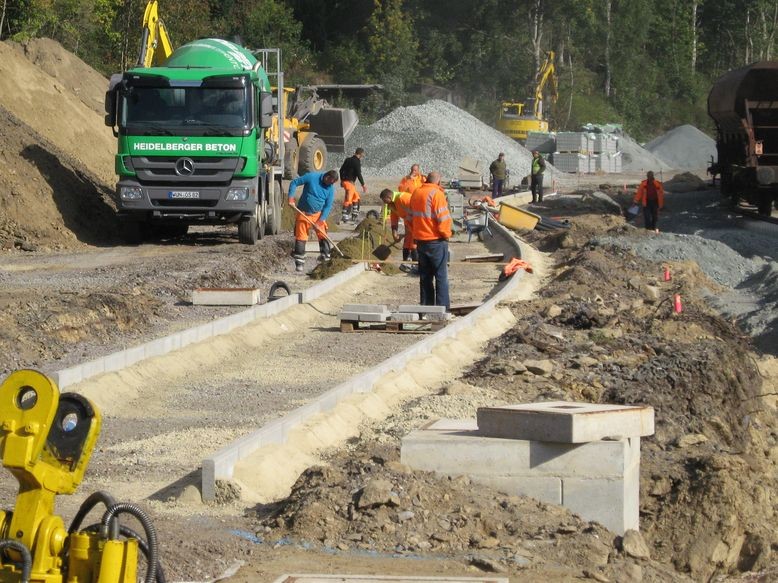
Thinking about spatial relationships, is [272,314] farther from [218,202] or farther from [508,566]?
[508,566]

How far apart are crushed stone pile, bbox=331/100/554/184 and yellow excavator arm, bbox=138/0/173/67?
23502 mm

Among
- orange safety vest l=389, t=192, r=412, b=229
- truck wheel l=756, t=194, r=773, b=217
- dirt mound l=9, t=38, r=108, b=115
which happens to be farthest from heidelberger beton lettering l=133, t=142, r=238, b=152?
truck wheel l=756, t=194, r=773, b=217

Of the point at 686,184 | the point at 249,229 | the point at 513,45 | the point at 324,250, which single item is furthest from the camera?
the point at 513,45

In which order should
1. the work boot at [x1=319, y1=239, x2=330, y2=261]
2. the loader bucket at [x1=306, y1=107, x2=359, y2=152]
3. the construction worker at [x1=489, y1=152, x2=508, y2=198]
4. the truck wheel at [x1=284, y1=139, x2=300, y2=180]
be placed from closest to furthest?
the work boot at [x1=319, y1=239, x2=330, y2=261], the truck wheel at [x1=284, y1=139, x2=300, y2=180], the construction worker at [x1=489, y1=152, x2=508, y2=198], the loader bucket at [x1=306, y1=107, x2=359, y2=152]

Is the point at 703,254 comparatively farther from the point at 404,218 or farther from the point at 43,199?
the point at 43,199

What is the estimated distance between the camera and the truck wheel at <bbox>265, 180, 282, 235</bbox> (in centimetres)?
2473

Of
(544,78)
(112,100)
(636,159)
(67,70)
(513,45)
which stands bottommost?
(636,159)

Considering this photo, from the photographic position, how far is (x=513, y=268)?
67.9ft

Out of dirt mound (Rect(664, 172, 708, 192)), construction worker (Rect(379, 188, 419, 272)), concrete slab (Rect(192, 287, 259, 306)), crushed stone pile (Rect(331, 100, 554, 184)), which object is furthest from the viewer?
crushed stone pile (Rect(331, 100, 554, 184))

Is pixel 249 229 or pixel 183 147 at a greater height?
pixel 183 147

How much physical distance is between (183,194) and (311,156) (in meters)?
12.9

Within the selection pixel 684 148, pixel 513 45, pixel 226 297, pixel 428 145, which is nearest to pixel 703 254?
pixel 226 297

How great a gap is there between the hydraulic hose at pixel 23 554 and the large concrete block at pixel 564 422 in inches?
132

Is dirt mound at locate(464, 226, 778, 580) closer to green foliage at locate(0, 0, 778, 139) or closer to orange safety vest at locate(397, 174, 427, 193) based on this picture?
orange safety vest at locate(397, 174, 427, 193)
